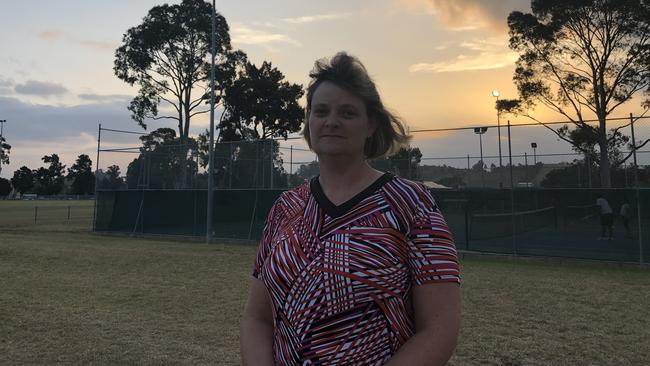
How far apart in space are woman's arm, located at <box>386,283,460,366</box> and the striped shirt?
3 cm

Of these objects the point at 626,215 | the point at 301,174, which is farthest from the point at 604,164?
the point at 301,174

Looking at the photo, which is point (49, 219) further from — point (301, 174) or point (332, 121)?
point (332, 121)

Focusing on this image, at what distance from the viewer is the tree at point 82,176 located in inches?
4865

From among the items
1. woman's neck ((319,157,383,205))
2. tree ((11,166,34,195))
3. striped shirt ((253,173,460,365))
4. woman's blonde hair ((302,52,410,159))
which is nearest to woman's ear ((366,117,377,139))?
woman's blonde hair ((302,52,410,159))

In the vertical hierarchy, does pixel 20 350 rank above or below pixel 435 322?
below

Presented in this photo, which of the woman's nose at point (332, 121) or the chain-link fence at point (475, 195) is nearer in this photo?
the woman's nose at point (332, 121)

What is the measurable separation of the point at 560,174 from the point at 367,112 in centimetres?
1406

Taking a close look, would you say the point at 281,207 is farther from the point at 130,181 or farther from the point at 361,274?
the point at 130,181

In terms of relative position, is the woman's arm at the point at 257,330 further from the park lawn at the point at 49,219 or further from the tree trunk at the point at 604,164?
the park lawn at the point at 49,219

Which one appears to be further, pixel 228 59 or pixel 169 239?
pixel 228 59

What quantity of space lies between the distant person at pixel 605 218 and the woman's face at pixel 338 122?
1232 cm

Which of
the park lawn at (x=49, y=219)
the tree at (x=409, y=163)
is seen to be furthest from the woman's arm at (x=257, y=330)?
the park lawn at (x=49, y=219)

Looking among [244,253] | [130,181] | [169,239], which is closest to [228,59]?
[130,181]

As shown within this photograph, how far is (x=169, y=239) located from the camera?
1889 cm
